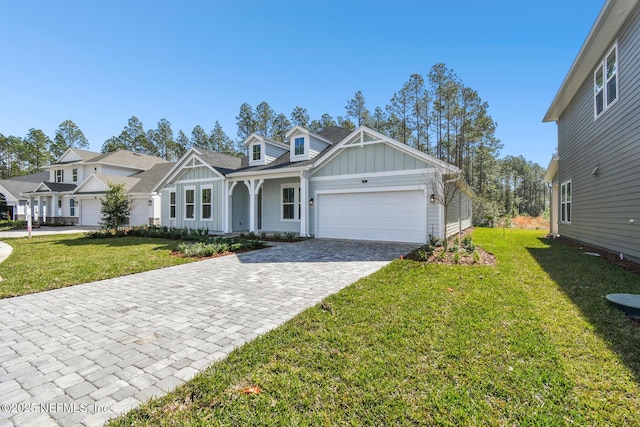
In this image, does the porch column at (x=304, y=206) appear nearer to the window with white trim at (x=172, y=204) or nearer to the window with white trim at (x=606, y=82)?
the window with white trim at (x=172, y=204)

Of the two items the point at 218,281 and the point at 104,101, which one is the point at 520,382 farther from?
the point at 104,101

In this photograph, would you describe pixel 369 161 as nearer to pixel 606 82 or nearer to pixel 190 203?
pixel 606 82

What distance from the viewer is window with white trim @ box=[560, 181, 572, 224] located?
12.4m

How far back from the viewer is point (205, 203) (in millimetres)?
16422

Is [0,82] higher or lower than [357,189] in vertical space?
higher

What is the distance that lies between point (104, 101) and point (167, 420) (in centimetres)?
2066

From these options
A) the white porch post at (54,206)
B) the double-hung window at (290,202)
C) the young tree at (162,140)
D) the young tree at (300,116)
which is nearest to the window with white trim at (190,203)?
the double-hung window at (290,202)

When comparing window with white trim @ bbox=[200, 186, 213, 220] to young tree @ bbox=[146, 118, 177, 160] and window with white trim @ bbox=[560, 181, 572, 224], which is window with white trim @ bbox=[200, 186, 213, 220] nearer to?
window with white trim @ bbox=[560, 181, 572, 224]

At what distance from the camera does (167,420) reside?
6.57ft

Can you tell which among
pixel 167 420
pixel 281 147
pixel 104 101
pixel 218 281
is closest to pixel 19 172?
pixel 104 101

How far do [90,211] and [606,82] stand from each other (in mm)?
31588

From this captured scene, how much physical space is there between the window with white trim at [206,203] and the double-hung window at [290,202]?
448cm

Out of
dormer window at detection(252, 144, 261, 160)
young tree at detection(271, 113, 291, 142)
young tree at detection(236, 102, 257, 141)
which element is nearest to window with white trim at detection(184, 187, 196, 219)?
dormer window at detection(252, 144, 261, 160)

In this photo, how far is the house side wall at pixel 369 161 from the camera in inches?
431
